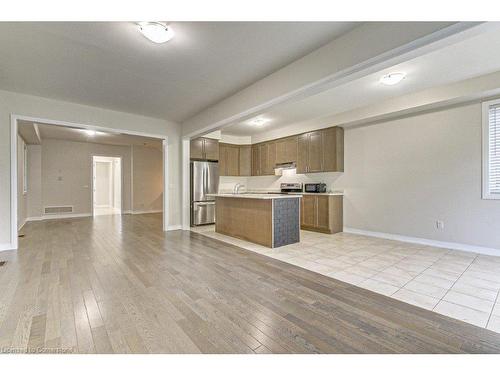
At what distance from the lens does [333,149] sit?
5.47 m

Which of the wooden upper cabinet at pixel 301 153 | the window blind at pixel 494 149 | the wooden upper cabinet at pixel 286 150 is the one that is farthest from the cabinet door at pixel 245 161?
the window blind at pixel 494 149

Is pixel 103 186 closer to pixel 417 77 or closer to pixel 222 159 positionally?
pixel 222 159

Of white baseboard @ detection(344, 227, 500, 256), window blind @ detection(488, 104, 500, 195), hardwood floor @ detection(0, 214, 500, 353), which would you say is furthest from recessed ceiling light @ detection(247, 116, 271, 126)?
window blind @ detection(488, 104, 500, 195)

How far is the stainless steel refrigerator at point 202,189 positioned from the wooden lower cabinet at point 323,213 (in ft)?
8.48

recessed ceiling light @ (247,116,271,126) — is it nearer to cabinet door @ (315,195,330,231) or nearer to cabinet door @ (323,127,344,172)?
cabinet door @ (323,127,344,172)

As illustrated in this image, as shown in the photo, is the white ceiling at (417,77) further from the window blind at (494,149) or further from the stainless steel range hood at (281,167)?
the stainless steel range hood at (281,167)

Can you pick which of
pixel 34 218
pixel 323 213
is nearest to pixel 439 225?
pixel 323 213

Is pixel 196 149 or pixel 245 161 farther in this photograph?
pixel 245 161

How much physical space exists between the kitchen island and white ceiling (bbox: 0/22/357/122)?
203 cm

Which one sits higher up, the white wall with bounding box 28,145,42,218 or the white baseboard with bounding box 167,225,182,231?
the white wall with bounding box 28,145,42,218

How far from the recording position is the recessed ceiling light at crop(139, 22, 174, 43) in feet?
7.52

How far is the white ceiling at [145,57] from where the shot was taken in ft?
7.88

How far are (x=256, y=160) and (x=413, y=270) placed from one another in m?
5.42
